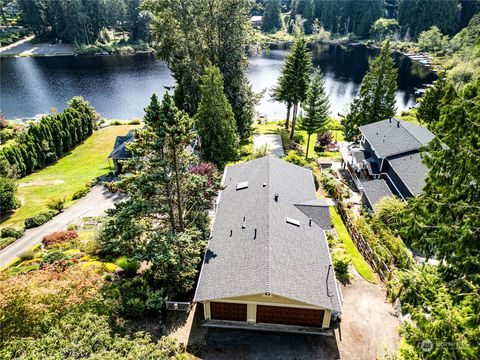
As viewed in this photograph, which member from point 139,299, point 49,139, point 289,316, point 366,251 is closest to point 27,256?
point 139,299

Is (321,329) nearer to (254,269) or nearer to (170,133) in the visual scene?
(254,269)

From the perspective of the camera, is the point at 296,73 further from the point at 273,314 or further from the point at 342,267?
the point at 273,314

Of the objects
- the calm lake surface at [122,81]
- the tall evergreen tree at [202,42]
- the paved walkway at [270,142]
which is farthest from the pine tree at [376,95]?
the calm lake surface at [122,81]

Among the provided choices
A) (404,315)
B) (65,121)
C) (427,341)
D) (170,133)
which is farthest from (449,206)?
(65,121)

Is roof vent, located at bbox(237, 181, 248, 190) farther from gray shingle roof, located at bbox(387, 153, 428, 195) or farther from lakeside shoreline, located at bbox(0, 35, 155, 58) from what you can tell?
lakeside shoreline, located at bbox(0, 35, 155, 58)

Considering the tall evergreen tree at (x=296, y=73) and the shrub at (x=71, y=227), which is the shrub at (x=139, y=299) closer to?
the shrub at (x=71, y=227)
